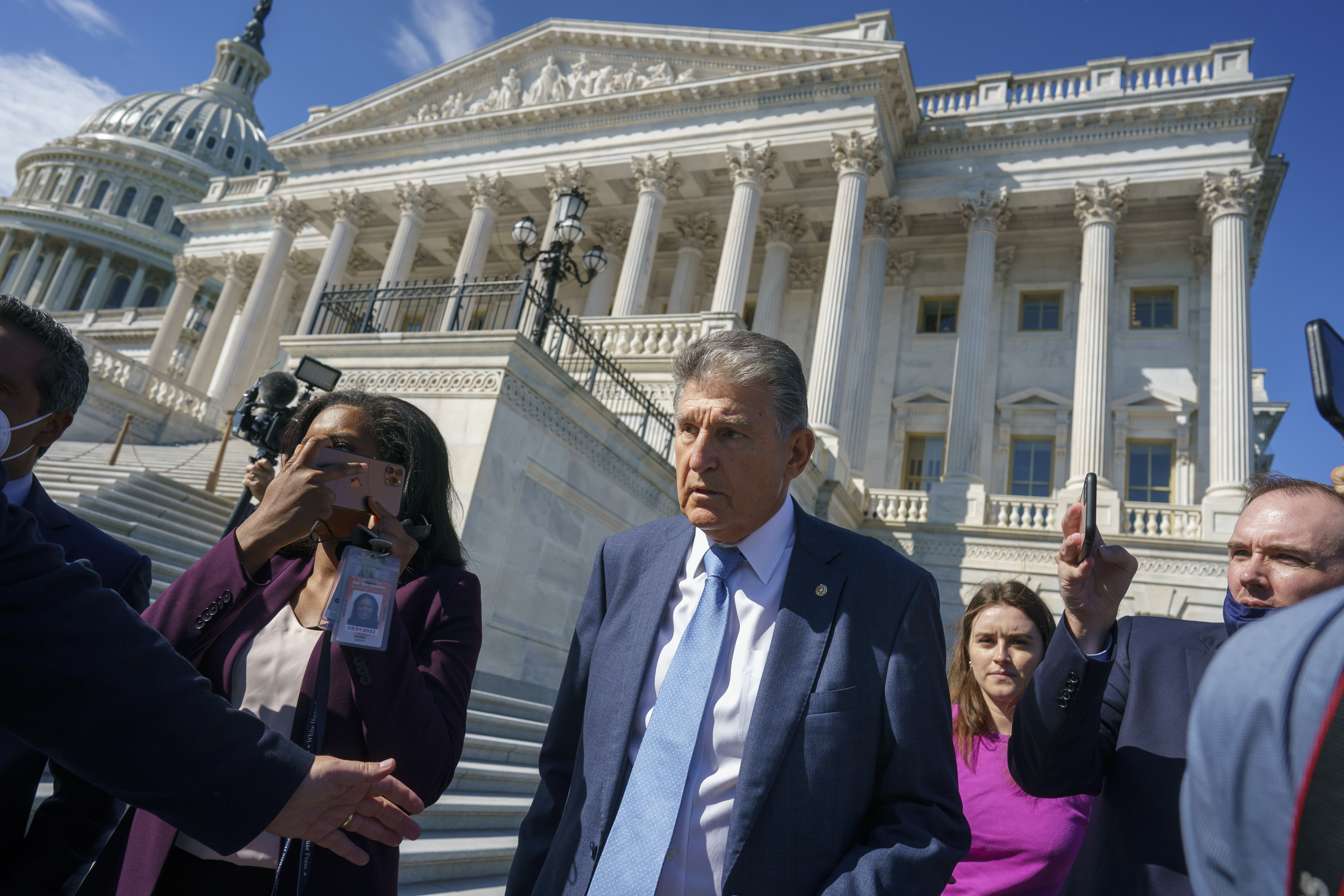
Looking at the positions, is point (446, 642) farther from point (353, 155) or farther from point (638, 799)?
point (353, 155)

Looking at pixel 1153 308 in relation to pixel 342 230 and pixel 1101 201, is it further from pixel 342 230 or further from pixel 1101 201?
pixel 342 230

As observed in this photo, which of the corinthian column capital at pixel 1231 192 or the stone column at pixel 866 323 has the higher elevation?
the corinthian column capital at pixel 1231 192

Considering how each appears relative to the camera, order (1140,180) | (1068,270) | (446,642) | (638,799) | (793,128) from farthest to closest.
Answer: (1068,270)
(793,128)
(1140,180)
(446,642)
(638,799)

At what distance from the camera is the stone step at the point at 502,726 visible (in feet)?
25.4

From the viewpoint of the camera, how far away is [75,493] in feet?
36.6

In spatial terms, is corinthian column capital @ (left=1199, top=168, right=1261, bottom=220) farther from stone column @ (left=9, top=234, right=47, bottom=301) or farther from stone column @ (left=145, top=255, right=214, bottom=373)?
stone column @ (left=9, top=234, right=47, bottom=301)

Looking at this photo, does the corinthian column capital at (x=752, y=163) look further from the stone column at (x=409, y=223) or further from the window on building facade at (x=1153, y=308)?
the stone column at (x=409, y=223)

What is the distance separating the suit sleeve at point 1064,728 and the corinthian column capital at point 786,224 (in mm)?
24486

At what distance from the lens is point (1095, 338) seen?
20.6 m

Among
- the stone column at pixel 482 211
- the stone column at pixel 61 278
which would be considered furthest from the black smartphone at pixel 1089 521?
the stone column at pixel 61 278

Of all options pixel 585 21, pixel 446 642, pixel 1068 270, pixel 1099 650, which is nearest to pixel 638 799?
pixel 446 642

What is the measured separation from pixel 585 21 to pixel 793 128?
30.2ft

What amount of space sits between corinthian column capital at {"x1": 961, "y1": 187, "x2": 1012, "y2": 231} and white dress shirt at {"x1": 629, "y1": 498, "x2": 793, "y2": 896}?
23.2m

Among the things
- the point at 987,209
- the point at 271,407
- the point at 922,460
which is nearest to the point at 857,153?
the point at 987,209
